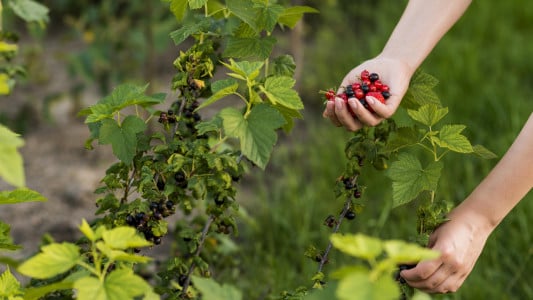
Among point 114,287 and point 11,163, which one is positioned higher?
point 11,163

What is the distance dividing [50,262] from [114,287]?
112mm

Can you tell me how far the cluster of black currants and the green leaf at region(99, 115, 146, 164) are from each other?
114 mm

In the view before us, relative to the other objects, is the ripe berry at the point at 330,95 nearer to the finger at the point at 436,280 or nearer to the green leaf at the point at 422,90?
the green leaf at the point at 422,90

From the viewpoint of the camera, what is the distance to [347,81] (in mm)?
1806

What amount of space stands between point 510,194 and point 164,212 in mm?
Answer: 739

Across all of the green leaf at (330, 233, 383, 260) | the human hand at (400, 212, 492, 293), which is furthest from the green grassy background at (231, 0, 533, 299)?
the green leaf at (330, 233, 383, 260)

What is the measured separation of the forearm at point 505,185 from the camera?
1697 mm

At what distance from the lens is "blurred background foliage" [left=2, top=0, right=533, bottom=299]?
9.16 feet

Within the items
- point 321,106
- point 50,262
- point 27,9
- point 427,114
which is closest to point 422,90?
point 427,114

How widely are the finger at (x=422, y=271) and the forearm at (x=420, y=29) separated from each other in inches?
18.0

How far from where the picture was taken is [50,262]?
1.28 metres

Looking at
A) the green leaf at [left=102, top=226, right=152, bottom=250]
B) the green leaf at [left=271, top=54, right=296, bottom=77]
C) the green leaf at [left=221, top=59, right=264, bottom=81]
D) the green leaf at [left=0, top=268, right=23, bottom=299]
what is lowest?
the green leaf at [left=0, top=268, right=23, bottom=299]

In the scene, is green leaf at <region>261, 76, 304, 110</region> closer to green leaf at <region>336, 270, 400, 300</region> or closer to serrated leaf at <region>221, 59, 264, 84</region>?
serrated leaf at <region>221, 59, 264, 84</region>

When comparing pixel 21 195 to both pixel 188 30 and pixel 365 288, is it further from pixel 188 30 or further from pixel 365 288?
pixel 365 288
